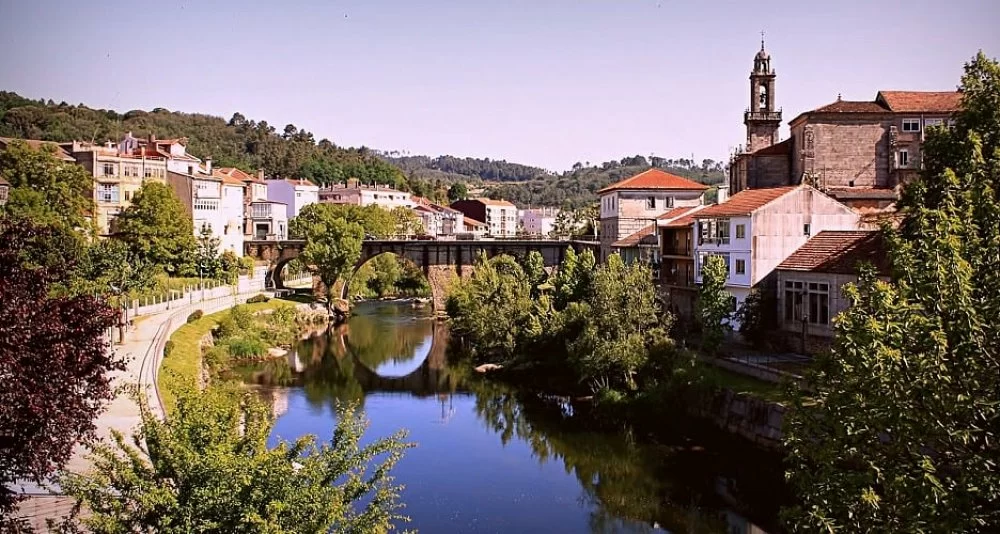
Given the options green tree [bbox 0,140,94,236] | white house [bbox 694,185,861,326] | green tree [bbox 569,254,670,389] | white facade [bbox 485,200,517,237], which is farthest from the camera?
white facade [bbox 485,200,517,237]

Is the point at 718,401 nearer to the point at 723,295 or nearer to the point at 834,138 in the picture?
the point at 723,295

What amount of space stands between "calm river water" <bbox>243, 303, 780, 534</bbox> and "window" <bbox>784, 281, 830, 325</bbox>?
809 centimetres

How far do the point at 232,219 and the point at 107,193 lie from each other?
12.3 metres

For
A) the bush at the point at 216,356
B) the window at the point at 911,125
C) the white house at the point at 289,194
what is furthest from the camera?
the white house at the point at 289,194

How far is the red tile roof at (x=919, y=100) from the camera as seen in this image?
5360 centimetres

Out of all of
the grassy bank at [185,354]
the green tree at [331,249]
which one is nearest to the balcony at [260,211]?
the green tree at [331,249]

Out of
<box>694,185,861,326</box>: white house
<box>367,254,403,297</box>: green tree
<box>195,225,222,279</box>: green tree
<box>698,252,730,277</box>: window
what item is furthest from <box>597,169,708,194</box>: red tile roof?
<box>367,254,403,297</box>: green tree

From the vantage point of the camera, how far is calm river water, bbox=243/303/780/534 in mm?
25438

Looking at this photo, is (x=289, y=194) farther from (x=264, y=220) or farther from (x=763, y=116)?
(x=763, y=116)

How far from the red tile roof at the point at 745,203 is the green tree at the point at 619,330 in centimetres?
683

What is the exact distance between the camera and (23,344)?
13625 mm

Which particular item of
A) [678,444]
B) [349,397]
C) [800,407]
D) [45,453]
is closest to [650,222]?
[349,397]

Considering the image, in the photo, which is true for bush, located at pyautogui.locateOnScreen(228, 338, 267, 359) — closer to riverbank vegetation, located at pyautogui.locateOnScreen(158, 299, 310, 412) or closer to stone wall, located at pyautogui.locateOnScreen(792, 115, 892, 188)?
riverbank vegetation, located at pyautogui.locateOnScreen(158, 299, 310, 412)

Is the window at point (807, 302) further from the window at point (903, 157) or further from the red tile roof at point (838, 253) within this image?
the window at point (903, 157)
